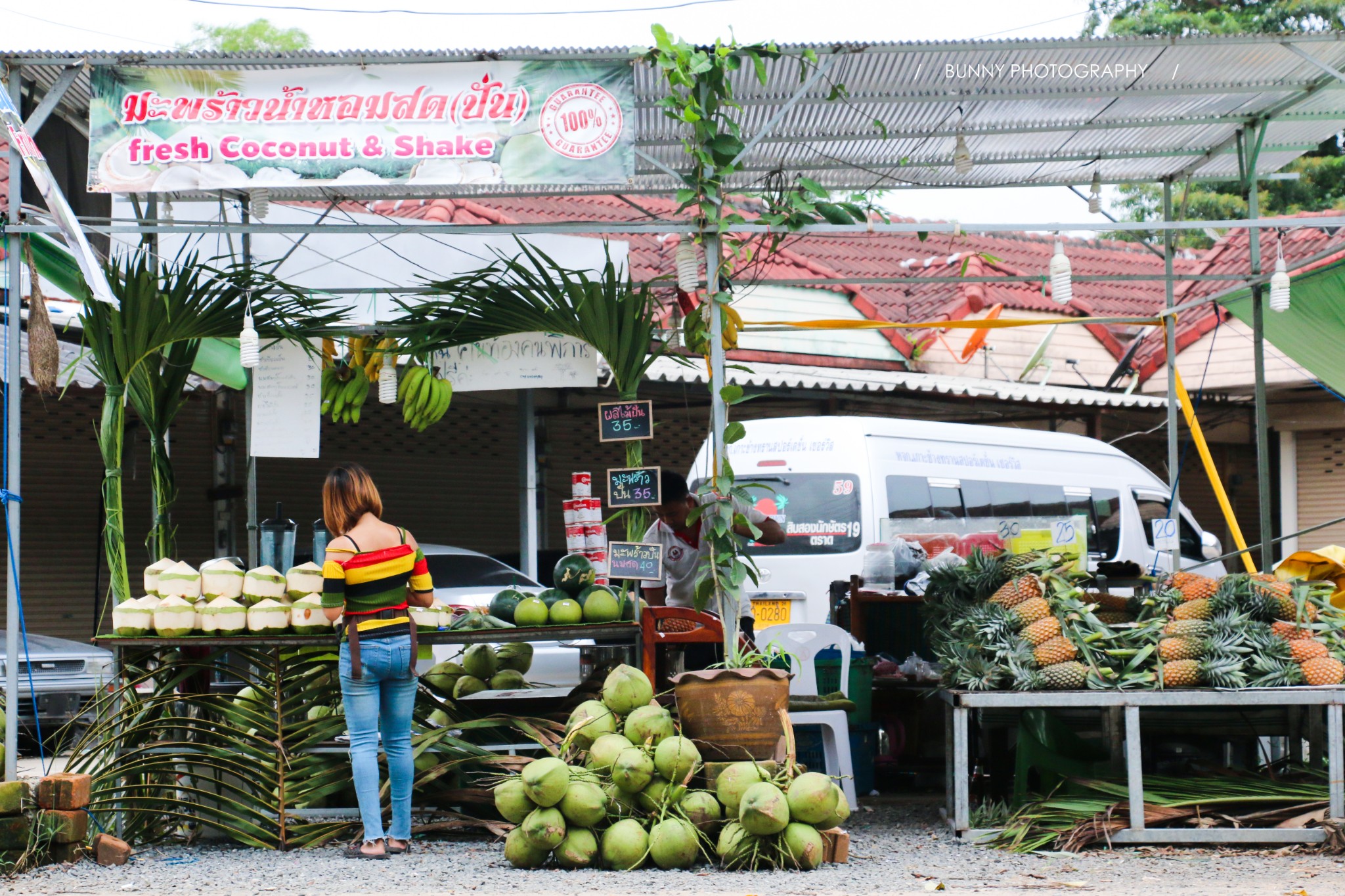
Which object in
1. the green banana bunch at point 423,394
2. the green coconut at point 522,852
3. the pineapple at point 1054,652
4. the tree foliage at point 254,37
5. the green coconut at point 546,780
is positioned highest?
the tree foliage at point 254,37

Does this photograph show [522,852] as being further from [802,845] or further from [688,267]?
[688,267]

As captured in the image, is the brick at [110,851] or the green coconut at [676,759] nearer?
the green coconut at [676,759]

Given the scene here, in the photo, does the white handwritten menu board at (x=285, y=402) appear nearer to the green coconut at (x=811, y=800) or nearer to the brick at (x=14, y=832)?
the brick at (x=14, y=832)

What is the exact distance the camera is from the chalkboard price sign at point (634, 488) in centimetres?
608

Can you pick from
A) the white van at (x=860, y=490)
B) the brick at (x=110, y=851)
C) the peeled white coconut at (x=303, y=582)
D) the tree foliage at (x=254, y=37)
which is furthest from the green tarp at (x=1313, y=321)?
the tree foliage at (x=254, y=37)

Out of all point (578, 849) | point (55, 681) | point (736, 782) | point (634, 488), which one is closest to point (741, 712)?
point (736, 782)

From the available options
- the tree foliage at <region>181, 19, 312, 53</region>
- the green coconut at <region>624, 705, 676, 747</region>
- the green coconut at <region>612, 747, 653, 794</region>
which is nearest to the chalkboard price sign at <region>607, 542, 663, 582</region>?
the green coconut at <region>624, 705, 676, 747</region>

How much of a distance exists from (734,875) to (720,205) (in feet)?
9.26

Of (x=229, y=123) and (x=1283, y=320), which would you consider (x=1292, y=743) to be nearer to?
(x=1283, y=320)

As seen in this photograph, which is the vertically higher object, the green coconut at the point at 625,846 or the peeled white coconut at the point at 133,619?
the peeled white coconut at the point at 133,619

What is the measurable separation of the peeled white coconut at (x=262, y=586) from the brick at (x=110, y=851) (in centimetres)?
112

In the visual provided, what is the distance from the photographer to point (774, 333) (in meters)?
14.7

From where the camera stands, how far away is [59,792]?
17.8 feet

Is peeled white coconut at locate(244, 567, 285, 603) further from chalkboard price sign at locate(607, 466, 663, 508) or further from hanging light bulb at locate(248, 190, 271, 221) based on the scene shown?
hanging light bulb at locate(248, 190, 271, 221)
